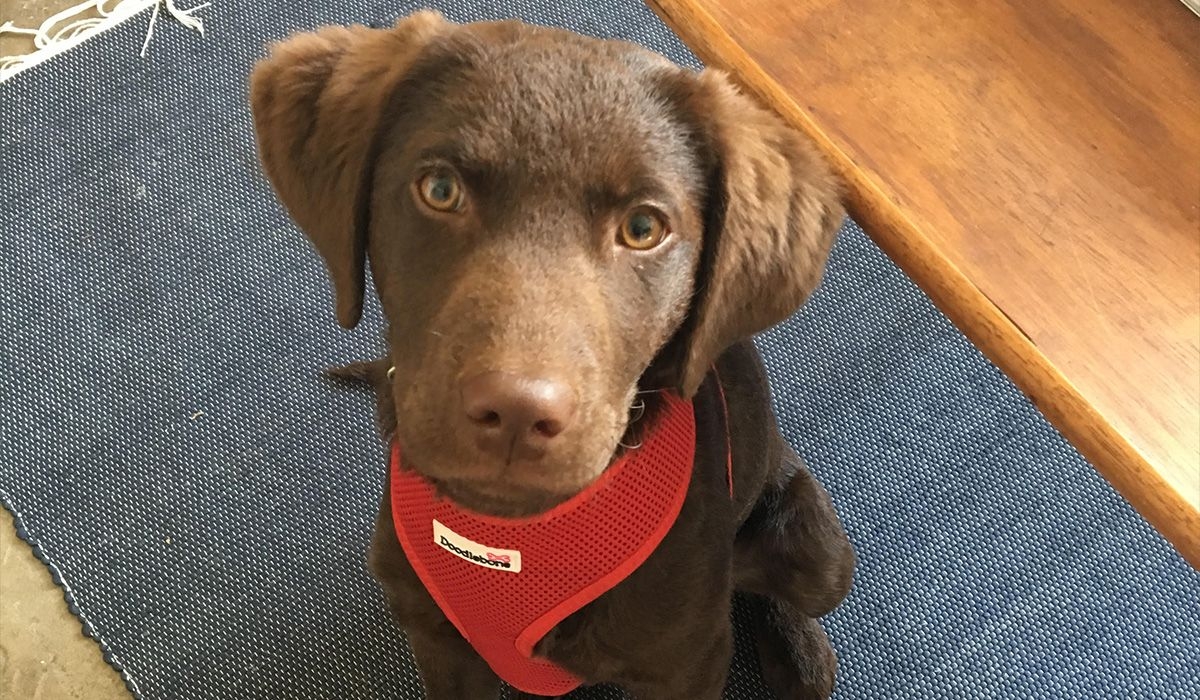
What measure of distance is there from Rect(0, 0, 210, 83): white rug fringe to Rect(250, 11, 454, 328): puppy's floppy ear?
1.56 metres

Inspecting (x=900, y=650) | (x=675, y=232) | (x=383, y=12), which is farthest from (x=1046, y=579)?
(x=383, y=12)

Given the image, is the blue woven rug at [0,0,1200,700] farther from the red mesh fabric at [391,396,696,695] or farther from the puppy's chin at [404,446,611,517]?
the puppy's chin at [404,446,611,517]

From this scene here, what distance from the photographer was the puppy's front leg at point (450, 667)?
1704 millimetres

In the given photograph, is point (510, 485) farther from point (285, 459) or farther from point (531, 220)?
point (285, 459)

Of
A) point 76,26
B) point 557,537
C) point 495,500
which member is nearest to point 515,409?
point 495,500

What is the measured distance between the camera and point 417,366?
1.25 meters

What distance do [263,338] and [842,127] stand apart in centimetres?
137

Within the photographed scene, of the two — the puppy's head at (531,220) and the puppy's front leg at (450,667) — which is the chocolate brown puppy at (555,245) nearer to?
the puppy's head at (531,220)

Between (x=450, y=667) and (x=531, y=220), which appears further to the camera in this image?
(x=450, y=667)

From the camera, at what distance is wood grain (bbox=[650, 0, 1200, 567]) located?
1.38 metres

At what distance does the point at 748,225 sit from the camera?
134 cm

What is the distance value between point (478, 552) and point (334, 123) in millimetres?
561

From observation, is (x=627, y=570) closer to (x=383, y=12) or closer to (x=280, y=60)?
(x=280, y=60)

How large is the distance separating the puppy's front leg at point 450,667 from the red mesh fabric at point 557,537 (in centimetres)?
19
